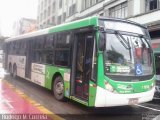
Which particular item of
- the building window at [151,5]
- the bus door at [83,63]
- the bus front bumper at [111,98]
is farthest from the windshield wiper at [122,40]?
the building window at [151,5]

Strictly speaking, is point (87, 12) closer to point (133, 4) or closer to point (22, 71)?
point (133, 4)

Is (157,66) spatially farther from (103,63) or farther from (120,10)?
(120,10)

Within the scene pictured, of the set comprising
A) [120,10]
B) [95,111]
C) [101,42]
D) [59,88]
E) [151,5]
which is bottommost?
[95,111]

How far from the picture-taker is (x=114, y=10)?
86.7 ft

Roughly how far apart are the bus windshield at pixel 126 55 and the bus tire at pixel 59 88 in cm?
274

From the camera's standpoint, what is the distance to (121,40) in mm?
7938

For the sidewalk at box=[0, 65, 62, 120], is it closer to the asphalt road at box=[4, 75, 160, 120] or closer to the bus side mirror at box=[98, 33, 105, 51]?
the asphalt road at box=[4, 75, 160, 120]

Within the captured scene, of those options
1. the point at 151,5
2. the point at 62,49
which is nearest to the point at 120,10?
the point at 151,5

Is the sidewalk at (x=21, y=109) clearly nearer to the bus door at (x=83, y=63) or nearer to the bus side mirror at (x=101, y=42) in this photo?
the bus door at (x=83, y=63)

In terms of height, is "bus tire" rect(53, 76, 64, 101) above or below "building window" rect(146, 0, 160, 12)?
below

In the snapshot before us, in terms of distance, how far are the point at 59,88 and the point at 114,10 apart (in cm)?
1816

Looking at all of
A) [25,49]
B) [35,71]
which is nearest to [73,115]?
[35,71]

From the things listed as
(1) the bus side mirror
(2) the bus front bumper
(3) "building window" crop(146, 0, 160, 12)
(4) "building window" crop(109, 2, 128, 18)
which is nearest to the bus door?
(1) the bus side mirror

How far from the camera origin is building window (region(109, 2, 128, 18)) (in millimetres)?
24656
